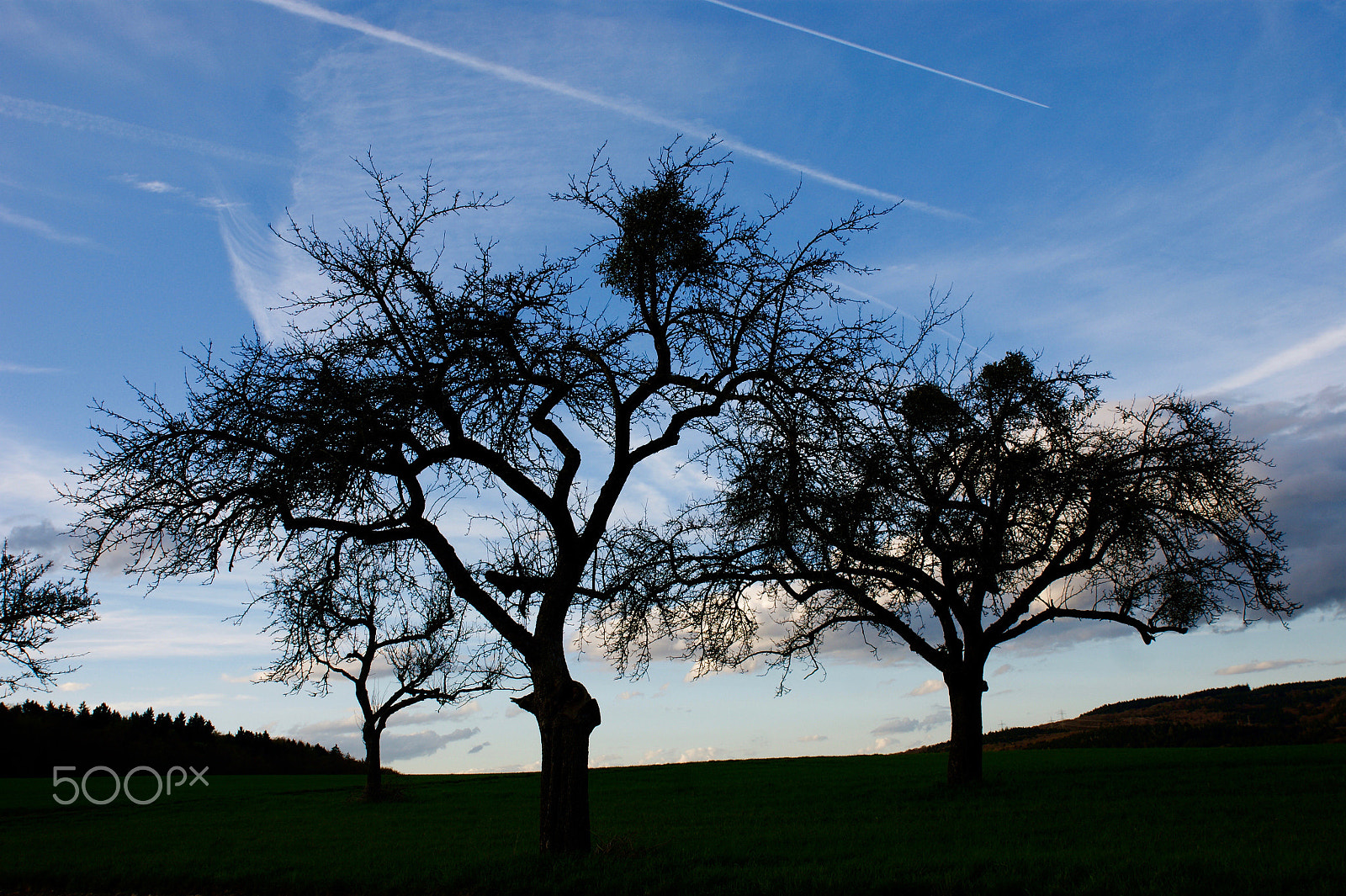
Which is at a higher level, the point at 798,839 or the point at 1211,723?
the point at 798,839

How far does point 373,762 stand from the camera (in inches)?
1100

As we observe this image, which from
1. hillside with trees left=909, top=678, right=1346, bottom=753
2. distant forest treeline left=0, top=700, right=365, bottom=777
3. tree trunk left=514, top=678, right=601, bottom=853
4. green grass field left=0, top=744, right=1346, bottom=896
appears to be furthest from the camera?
distant forest treeline left=0, top=700, right=365, bottom=777

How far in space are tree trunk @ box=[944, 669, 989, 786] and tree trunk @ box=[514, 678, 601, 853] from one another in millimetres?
11274

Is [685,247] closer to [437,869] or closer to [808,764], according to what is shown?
[437,869]

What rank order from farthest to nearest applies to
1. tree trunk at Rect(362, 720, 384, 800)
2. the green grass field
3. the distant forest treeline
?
the distant forest treeline
tree trunk at Rect(362, 720, 384, 800)
the green grass field

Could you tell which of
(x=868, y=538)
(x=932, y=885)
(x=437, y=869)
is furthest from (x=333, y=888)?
(x=868, y=538)

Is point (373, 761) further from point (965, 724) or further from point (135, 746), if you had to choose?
point (135, 746)

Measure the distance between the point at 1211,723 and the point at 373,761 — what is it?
38.6 meters

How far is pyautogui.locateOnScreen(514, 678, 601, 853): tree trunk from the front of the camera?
1045 centimetres

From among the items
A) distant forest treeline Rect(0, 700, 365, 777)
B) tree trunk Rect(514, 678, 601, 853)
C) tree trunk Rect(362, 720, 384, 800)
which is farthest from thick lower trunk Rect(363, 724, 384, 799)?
distant forest treeline Rect(0, 700, 365, 777)

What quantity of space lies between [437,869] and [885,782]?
16.1 meters

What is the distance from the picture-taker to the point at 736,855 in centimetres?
1128

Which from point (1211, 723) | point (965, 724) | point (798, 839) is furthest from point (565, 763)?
point (1211, 723)

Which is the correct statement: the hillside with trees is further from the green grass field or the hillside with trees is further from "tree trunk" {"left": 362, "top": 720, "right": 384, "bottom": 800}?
"tree trunk" {"left": 362, "top": 720, "right": 384, "bottom": 800}
